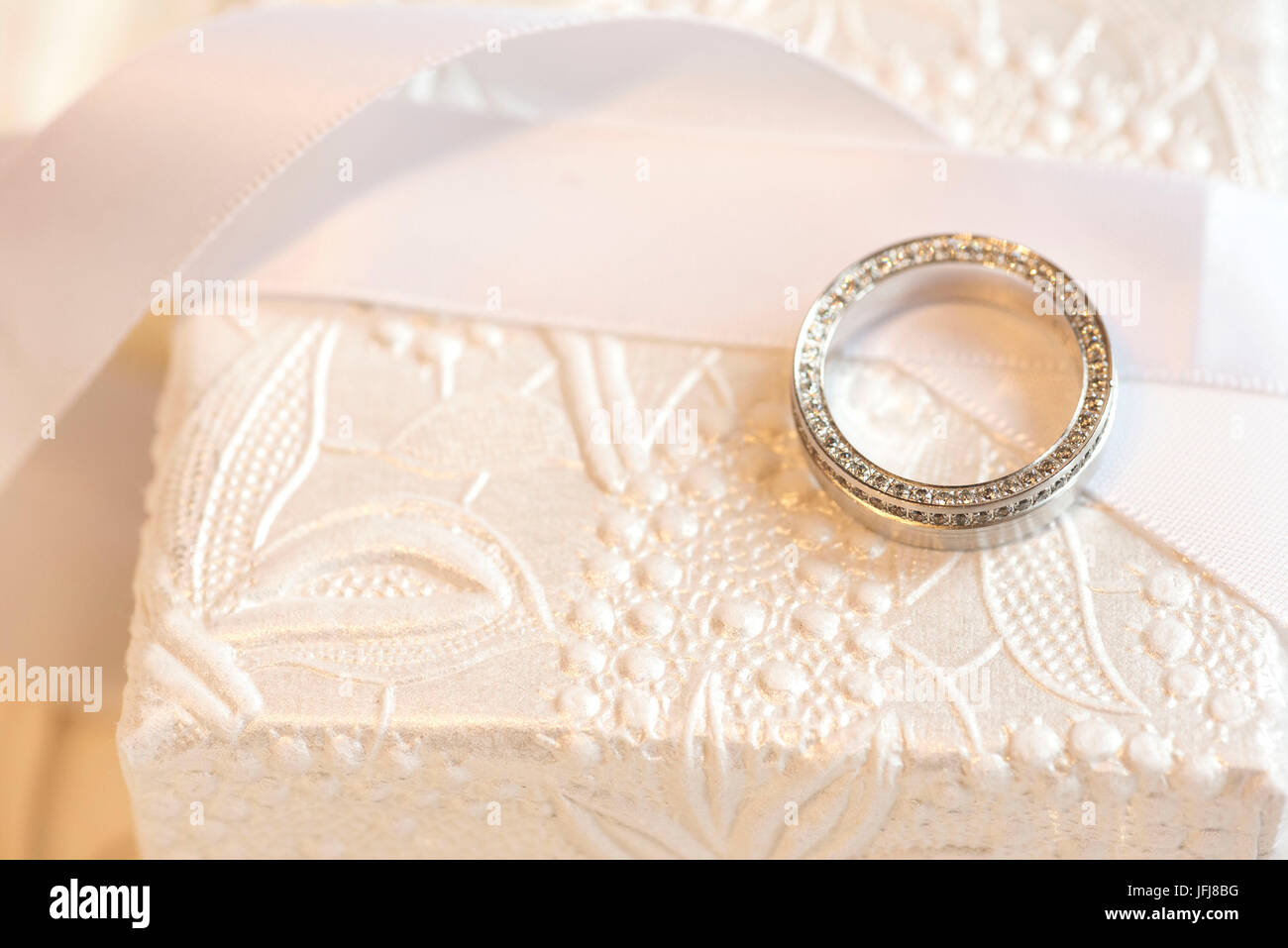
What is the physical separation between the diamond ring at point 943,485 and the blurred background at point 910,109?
0.61 ft

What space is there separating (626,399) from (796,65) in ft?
0.90

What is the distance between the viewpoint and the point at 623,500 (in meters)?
0.67

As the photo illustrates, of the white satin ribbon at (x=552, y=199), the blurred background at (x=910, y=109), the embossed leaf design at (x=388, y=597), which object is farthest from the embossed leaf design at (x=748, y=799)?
the blurred background at (x=910, y=109)

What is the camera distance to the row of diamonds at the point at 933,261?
60cm

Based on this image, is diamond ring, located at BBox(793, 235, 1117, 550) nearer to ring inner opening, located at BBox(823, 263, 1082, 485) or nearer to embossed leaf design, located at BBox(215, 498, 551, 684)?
ring inner opening, located at BBox(823, 263, 1082, 485)

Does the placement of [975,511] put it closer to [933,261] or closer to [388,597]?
[933,261]

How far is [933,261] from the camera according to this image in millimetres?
665

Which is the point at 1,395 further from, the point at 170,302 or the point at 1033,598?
the point at 1033,598

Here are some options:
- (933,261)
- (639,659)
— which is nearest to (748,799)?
(639,659)

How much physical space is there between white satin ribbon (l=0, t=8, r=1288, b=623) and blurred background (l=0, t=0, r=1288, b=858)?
0.09m

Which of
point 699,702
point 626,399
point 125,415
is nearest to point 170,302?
point 125,415

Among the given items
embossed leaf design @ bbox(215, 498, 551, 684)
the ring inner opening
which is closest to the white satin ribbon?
the ring inner opening

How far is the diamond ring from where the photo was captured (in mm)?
601

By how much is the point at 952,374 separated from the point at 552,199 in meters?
0.30
